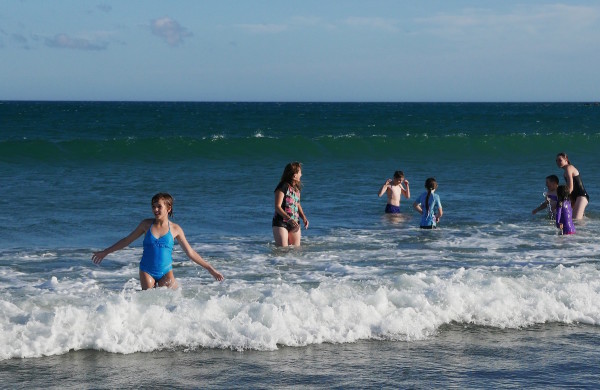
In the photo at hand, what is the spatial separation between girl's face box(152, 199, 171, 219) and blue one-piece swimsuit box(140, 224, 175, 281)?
188mm

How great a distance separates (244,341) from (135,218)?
7792mm

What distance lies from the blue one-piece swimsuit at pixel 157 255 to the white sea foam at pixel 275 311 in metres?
0.20

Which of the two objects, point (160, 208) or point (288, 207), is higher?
point (160, 208)

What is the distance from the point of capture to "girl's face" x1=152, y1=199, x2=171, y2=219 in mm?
7348

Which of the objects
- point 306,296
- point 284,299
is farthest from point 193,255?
point 306,296

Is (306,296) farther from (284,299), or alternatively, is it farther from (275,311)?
(275,311)

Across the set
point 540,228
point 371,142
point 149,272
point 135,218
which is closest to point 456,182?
point 540,228

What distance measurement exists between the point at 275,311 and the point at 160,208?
1.38 m

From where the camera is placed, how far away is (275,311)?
7246 mm

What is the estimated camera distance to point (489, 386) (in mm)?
5863

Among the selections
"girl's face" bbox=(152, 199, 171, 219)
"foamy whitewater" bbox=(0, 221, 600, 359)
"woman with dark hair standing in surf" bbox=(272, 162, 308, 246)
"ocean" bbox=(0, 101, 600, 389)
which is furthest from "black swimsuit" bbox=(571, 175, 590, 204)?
"girl's face" bbox=(152, 199, 171, 219)

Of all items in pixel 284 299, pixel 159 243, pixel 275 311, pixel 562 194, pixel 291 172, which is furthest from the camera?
pixel 562 194

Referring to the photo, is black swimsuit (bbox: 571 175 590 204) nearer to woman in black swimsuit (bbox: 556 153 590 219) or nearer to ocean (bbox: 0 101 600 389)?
woman in black swimsuit (bbox: 556 153 590 219)

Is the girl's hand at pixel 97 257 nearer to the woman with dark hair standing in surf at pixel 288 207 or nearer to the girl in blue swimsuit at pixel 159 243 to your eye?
the girl in blue swimsuit at pixel 159 243
